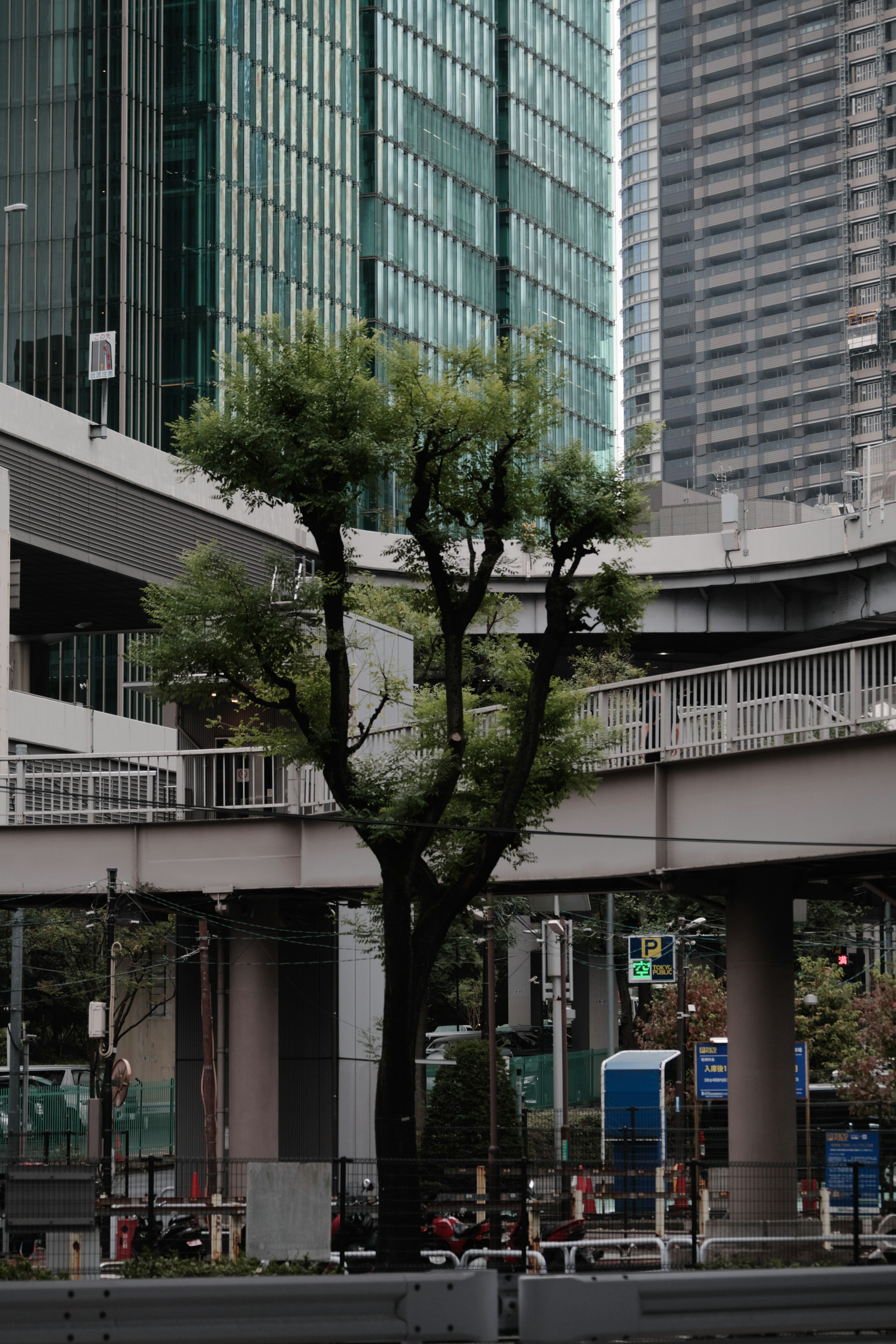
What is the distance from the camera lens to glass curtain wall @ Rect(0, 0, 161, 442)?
109 m

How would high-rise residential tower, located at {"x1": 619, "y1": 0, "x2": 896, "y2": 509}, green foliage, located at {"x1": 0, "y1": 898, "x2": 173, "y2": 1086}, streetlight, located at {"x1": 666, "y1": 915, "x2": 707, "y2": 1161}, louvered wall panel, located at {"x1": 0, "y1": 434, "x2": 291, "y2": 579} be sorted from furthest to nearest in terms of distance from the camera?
high-rise residential tower, located at {"x1": 619, "y1": 0, "x2": 896, "y2": 509} < green foliage, located at {"x1": 0, "y1": 898, "x2": 173, "y2": 1086} < streetlight, located at {"x1": 666, "y1": 915, "x2": 707, "y2": 1161} < louvered wall panel, located at {"x1": 0, "y1": 434, "x2": 291, "y2": 579}

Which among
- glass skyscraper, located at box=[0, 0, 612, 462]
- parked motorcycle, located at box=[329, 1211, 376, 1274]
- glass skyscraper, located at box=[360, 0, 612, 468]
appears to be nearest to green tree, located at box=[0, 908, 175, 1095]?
parked motorcycle, located at box=[329, 1211, 376, 1274]

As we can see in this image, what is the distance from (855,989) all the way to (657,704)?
135 feet

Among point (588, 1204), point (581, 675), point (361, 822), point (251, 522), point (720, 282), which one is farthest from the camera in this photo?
point (720, 282)

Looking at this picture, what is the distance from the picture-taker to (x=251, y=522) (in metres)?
46.2

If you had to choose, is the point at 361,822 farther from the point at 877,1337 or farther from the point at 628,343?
the point at 628,343

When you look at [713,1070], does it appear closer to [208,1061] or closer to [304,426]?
[208,1061]

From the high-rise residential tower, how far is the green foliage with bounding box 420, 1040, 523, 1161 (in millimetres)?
119254

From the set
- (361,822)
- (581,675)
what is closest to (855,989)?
(581,675)

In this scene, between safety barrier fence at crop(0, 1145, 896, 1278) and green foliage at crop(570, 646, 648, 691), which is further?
green foliage at crop(570, 646, 648, 691)

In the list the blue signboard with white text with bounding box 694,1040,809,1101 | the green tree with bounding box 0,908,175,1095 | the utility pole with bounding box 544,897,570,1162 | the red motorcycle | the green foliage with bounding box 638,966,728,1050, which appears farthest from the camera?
the green tree with bounding box 0,908,175,1095

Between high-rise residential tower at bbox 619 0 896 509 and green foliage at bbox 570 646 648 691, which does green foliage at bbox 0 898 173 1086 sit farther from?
high-rise residential tower at bbox 619 0 896 509

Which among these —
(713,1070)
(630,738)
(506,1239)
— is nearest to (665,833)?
(630,738)

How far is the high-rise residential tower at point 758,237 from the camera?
163 meters
